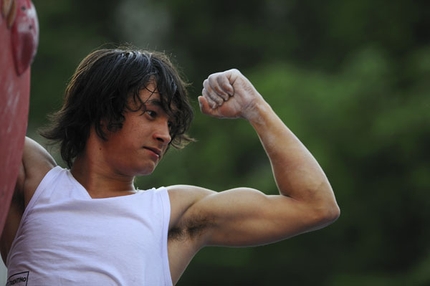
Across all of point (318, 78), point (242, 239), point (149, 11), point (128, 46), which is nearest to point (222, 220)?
point (242, 239)

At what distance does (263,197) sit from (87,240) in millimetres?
426

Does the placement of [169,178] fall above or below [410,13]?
below

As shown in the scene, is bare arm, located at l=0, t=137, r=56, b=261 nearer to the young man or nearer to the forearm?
the young man

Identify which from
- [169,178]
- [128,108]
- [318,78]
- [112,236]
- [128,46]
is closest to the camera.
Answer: [112,236]

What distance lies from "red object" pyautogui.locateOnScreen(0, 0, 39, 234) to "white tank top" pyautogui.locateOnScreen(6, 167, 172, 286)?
348 millimetres

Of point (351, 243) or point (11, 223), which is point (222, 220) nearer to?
point (11, 223)

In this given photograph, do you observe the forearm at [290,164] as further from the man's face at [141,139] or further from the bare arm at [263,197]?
the man's face at [141,139]

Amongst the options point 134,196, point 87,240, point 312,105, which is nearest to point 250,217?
point 134,196

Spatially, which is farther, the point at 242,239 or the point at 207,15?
the point at 207,15

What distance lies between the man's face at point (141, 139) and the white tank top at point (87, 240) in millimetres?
79

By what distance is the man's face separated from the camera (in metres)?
2.22

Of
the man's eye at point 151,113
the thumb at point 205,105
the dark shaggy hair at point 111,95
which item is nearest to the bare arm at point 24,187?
the dark shaggy hair at point 111,95

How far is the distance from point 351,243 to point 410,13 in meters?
1.67

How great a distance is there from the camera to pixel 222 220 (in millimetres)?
2279
